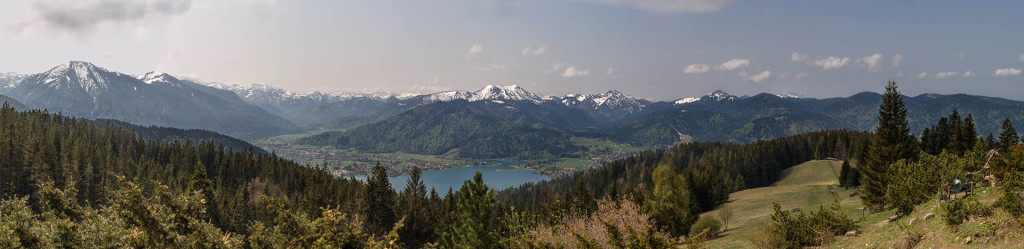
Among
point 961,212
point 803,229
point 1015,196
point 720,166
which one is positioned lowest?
point 720,166

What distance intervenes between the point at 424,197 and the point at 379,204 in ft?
35.3

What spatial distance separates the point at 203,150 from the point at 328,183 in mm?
64781

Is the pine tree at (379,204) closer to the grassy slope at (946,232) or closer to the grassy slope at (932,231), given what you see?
the grassy slope at (932,231)

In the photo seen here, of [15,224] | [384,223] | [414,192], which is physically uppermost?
[15,224]

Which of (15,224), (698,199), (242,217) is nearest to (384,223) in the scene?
(242,217)

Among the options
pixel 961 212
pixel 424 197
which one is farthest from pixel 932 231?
pixel 424 197

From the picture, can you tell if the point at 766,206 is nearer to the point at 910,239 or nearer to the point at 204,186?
the point at 910,239

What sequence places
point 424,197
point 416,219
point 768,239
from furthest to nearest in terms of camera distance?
point 424,197 < point 416,219 < point 768,239

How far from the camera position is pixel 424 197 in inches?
3526

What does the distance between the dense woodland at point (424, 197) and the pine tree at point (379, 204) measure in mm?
266

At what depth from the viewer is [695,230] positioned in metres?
59.8

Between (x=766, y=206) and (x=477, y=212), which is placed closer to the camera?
(x=477, y=212)

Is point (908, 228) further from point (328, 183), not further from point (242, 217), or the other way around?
point (328, 183)

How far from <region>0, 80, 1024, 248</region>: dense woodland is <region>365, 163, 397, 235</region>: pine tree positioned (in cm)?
27
